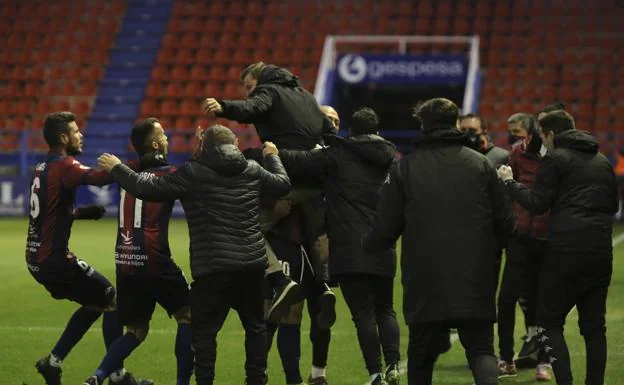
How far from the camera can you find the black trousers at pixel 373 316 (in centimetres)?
815

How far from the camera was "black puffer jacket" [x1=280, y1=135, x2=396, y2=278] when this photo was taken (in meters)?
8.20

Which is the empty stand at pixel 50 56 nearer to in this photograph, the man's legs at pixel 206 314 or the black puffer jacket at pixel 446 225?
the man's legs at pixel 206 314

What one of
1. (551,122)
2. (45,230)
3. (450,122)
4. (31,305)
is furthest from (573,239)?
(31,305)

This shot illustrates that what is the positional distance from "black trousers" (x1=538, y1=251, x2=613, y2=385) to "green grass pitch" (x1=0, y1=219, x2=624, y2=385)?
47.6 inches

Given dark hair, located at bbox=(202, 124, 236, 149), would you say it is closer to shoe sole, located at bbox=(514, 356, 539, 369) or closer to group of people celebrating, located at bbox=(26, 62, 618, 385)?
group of people celebrating, located at bbox=(26, 62, 618, 385)

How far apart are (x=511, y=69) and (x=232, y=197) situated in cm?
2228

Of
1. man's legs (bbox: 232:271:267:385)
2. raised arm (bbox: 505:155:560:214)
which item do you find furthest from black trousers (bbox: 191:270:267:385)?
raised arm (bbox: 505:155:560:214)

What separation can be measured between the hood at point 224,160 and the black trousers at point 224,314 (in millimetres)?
602

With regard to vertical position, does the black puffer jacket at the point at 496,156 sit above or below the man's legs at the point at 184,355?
above

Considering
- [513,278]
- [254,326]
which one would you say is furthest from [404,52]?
[254,326]

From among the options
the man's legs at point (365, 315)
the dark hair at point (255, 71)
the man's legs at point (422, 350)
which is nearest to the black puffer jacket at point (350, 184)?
the man's legs at point (365, 315)

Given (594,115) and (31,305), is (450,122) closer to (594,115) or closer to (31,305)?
(31,305)

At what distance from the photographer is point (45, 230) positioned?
8.45 meters

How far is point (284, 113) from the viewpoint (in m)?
8.23
